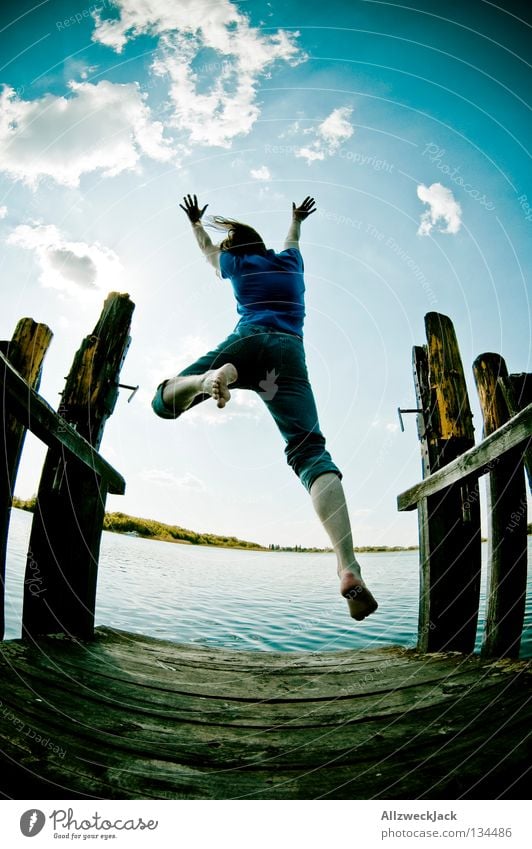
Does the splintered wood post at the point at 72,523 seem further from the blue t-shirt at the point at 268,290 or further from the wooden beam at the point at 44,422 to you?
the blue t-shirt at the point at 268,290

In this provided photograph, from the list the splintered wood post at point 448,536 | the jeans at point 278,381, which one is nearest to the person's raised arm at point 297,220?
the jeans at point 278,381

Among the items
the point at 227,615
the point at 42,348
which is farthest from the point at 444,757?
the point at 227,615

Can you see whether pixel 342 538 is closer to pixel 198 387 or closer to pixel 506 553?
pixel 506 553

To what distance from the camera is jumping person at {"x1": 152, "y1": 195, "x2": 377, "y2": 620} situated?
2354 mm

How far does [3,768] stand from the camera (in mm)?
1172

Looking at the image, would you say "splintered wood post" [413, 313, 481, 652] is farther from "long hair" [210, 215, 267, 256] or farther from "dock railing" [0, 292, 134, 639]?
"dock railing" [0, 292, 134, 639]

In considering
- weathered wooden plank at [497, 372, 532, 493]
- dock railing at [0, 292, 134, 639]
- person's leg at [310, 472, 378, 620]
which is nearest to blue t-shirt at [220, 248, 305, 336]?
person's leg at [310, 472, 378, 620]

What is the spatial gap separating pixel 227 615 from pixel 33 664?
6836mm

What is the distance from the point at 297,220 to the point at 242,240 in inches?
28.3

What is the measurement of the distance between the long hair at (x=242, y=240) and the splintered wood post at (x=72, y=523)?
1.68 metres

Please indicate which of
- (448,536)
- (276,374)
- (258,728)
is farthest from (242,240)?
(258,728)

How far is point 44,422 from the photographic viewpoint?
2.58 m
